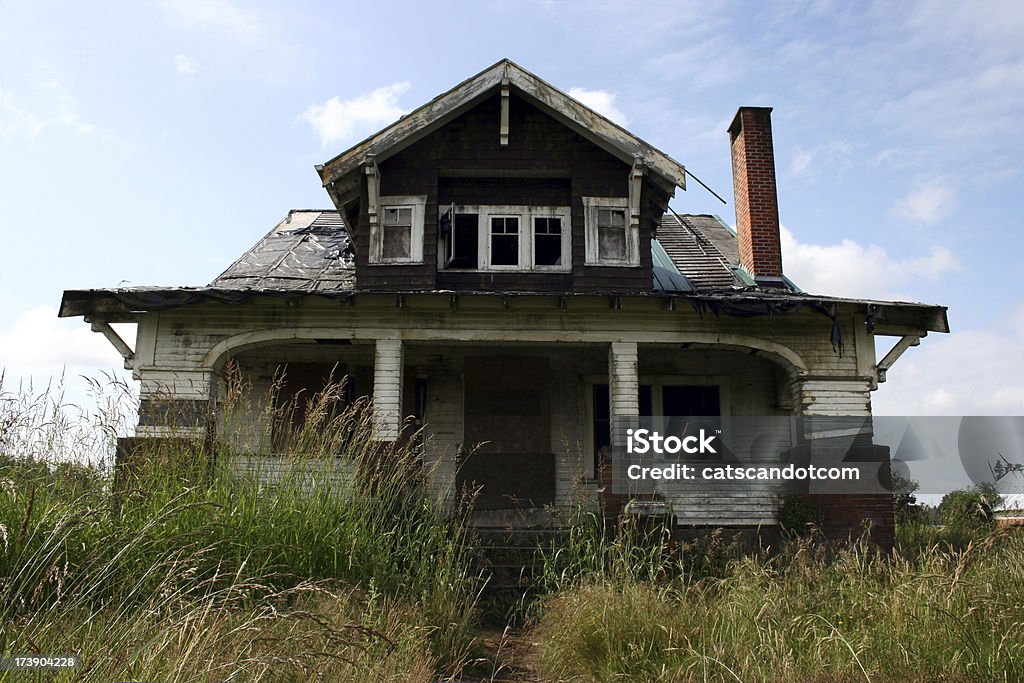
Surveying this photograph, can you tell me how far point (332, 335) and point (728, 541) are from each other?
20.0 feet

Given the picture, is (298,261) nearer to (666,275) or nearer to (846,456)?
(666,275)

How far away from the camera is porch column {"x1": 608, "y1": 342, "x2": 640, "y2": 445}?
1155 cm

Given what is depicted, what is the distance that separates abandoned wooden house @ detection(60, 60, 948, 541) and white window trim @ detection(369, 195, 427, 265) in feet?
0.08

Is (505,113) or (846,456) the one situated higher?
(505,113)

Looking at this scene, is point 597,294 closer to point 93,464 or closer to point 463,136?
point 463,136

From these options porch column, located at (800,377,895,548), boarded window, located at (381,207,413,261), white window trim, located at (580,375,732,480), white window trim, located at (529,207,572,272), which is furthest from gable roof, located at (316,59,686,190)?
porch column, located at (800,377,895,548)

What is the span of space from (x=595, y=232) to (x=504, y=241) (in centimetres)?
142

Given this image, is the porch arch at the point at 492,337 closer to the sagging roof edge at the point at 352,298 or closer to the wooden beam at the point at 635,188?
the sagging roof edge at the point at 352,298

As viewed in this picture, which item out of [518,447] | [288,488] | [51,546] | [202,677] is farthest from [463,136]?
[202,677]

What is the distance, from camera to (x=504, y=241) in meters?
12.8

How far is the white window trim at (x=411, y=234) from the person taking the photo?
12344 mm

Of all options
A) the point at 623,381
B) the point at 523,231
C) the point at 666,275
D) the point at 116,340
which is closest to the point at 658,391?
the point at 666,275

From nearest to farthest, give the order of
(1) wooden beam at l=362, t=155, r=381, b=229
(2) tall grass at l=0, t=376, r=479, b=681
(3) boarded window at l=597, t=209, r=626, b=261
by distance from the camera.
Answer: (2) tall grass at l=0, t=376, r=479, b=681, (1) wooden beam at l=362, t=155, r=381, b=229, (3) boarded window at l=597, t=209, r=626, b=261

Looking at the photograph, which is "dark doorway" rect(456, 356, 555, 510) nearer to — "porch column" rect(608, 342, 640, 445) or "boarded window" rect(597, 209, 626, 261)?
"porch column" rect(608, 342, 640, 445)
